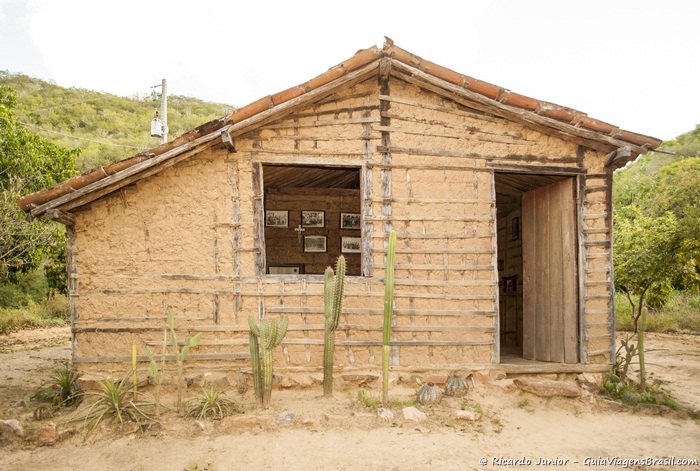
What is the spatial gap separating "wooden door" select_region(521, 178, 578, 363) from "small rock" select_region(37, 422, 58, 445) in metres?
6.02

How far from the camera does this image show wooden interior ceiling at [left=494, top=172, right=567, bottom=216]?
732 centimetres

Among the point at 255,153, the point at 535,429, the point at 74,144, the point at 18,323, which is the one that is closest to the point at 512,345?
the point at 535,429

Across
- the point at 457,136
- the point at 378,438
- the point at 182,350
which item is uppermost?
the point at 457,136

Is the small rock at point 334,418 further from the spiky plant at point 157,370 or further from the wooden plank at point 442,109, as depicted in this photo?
the wooden plank at point 442,109

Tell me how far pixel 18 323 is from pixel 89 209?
9.80 metres

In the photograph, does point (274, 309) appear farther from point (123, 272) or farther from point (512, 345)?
point (512, 345)

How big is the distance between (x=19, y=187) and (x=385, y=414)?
858 cm

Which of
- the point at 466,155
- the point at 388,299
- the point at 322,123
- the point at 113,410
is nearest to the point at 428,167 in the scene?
the point at 466,155

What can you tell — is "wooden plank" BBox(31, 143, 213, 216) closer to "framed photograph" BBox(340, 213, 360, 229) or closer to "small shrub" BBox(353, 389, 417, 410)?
"small shrub" BBox(353, 389, 417, 410)

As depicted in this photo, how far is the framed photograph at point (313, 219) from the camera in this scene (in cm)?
958

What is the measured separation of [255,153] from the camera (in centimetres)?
619

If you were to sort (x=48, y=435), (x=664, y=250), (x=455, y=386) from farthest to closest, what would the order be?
(x=664, y=250) → (x=455, y=386) → (x=48, y=435)

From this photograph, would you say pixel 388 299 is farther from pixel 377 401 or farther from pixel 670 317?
pixel 670 317

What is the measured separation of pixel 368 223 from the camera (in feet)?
20.7
